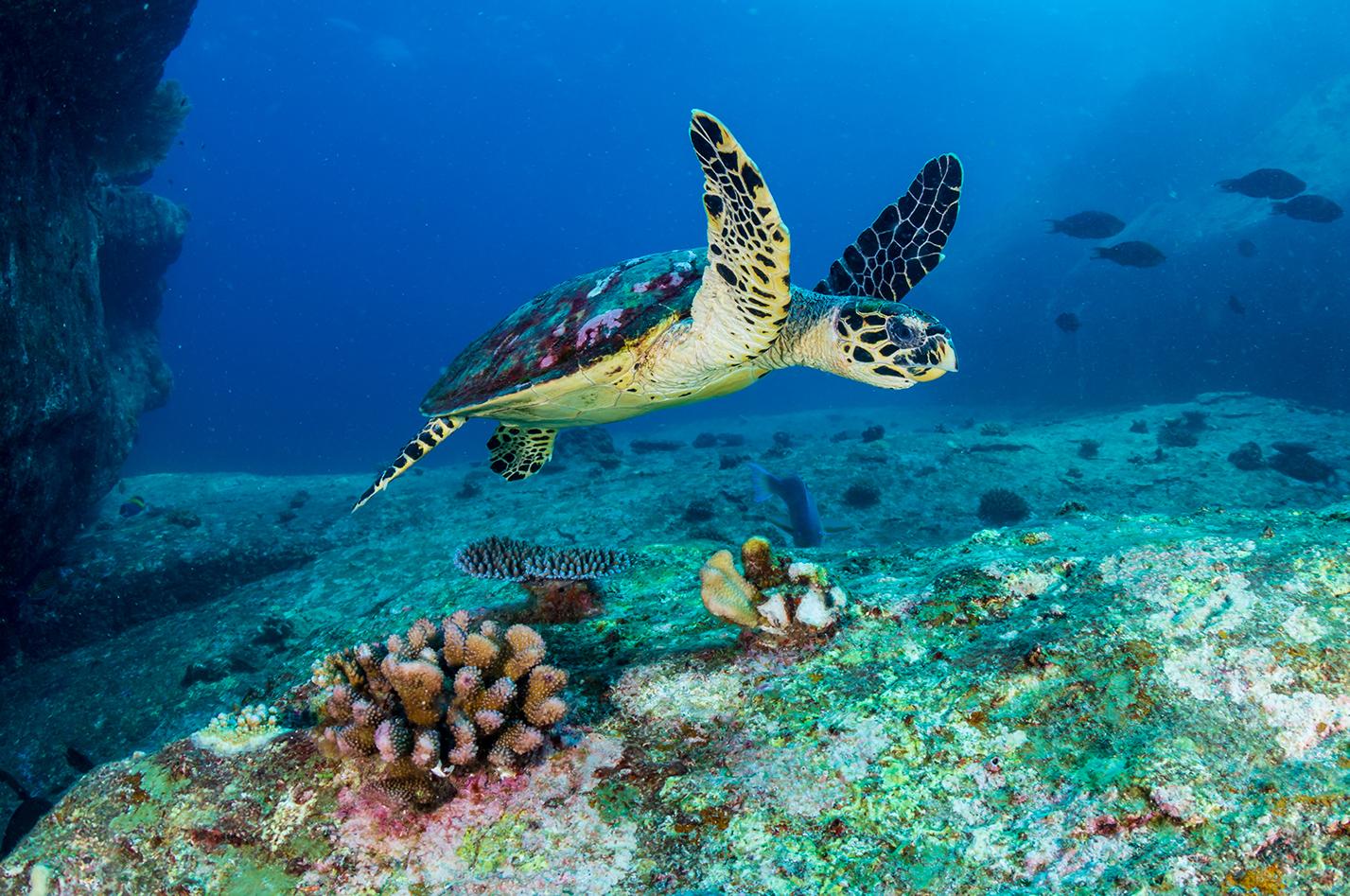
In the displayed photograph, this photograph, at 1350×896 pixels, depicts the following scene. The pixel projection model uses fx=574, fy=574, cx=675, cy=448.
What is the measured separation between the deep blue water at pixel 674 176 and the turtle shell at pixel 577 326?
20.5 meters

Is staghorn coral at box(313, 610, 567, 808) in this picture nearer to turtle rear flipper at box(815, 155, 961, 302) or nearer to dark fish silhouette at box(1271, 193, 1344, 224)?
turtle rear flipper at box(815, 155, 961, 302)

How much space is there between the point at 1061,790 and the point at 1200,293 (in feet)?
81.7

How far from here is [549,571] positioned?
9.38ft

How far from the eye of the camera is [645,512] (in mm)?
8438

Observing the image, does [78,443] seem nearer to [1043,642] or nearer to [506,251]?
[1043,642]

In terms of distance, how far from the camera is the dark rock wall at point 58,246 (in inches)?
231

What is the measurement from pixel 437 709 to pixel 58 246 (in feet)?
Result: 28.4

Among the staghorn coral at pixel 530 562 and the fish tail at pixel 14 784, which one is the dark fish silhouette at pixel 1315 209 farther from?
the fish tail at pixel 14 784

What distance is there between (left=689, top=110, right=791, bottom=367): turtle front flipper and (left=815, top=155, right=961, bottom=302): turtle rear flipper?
1.37m

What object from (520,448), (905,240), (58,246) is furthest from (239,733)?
(58,246)

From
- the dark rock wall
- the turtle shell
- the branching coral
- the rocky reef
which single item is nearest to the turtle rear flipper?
the turtle shell

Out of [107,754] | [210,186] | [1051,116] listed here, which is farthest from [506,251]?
[107,754]

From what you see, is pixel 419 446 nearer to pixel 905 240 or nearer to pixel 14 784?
pixel 14 784

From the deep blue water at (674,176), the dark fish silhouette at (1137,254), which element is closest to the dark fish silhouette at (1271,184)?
the dark fish silhouette at (1137,254)
